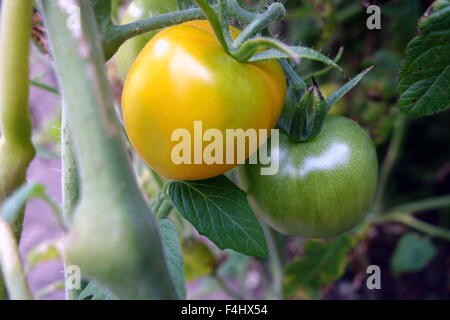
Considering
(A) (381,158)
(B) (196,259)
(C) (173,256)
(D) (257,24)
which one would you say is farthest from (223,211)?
(A) (381,158)

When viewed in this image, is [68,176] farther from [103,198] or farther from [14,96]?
[103,198]

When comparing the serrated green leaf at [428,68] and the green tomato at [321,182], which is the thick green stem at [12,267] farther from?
the serrated green leaf at [428,68]

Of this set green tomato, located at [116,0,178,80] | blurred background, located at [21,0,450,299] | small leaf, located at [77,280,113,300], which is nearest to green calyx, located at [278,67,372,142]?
green tomato, located at [116,0,178,80]

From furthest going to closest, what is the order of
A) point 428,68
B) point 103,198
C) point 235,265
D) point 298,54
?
point 235,265
point 428,68
point 298,54
point 103,198
